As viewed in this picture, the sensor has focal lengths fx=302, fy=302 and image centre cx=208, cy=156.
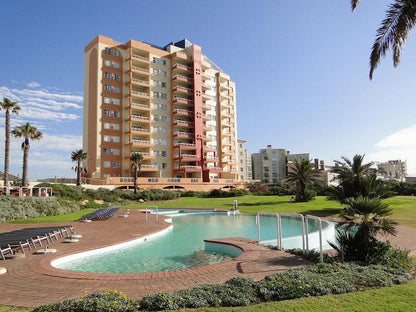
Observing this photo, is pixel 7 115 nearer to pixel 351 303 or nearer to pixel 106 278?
pixel 106 278

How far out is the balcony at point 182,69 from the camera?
63906mm

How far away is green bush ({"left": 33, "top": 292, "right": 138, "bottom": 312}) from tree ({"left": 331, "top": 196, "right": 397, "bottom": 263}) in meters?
6.61

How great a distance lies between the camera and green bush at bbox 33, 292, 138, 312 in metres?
5.16

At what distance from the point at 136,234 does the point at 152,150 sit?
4590 centimetres

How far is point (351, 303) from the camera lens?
5516 mm

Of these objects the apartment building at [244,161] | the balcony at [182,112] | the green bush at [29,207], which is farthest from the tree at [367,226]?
the apartment building at [244,161]

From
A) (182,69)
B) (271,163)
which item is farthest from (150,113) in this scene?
(271,163)

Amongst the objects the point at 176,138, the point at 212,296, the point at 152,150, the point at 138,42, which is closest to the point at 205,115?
the point at 176,138

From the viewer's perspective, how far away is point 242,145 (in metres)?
94.5

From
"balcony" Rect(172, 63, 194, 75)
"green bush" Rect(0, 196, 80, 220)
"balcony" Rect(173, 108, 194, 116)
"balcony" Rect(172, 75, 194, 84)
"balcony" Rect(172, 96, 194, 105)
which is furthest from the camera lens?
"balcony" Rect(172, 63, 194, 75)

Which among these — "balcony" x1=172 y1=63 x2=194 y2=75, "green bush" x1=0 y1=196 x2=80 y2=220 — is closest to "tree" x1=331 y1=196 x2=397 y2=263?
"green bush" x1=0 y1=196 x2=80 y2=220

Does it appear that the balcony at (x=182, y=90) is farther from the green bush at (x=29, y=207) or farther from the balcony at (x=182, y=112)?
the green bush at (x=29, y=207)

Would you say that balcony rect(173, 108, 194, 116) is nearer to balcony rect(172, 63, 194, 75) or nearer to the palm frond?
balcony rect(172, 63, 194, 75)

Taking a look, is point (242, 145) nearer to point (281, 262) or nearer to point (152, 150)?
point (152, 150)
